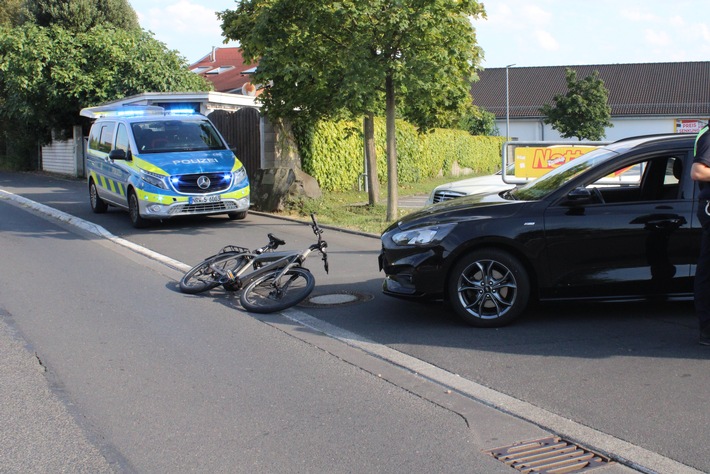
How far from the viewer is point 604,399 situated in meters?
5.12

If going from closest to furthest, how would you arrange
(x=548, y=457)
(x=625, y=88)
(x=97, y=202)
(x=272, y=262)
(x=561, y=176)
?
1. (x=548, y=457)
2. (x=561, y=176)
3. (x=272, y=262)
4. (x=97, y=202)
5. (x=625, y=88)

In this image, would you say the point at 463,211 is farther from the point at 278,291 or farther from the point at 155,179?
the point at 155,179

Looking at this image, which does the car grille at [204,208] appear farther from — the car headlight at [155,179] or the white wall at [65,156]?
the white wall at [65,156]

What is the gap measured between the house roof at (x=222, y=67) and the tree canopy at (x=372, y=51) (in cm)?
4173

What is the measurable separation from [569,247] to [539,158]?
18.6 feet

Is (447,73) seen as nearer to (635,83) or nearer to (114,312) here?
(114,312)

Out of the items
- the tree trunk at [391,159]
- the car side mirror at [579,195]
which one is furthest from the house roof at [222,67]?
the car side mirror at [579,195]

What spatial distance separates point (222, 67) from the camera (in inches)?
2889

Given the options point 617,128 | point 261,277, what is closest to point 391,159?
point 261,277

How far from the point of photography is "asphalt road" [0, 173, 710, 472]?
4.59 meters

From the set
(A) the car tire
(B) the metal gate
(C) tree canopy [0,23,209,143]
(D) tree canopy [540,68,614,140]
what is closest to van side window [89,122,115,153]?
(B) the metal gate

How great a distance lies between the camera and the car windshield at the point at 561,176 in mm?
7168

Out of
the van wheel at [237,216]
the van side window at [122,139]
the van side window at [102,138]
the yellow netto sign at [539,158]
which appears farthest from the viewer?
the van side window at [102,138]

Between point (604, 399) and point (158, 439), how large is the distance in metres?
2.80
